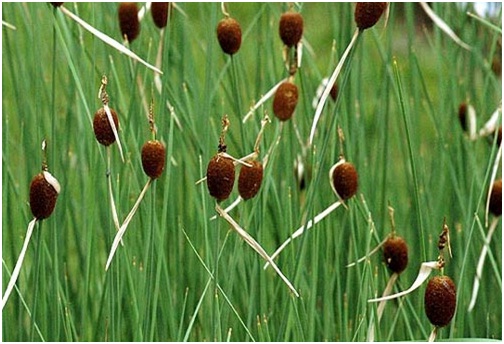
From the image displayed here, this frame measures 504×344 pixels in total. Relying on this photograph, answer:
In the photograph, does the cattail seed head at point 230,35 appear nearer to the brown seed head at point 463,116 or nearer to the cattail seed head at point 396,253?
the cattail seed head at point 396,253

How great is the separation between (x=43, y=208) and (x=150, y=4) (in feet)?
1.27

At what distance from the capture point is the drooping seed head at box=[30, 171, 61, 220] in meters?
0.84

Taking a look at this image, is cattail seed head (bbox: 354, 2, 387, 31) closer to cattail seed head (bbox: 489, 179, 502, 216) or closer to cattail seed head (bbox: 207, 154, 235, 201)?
cattail seed head (bbox: 207, 154, 235, 201)

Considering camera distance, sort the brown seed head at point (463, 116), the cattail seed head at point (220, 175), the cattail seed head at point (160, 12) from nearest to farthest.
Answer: the cattail seed head at point (220, 175) → the cattail seed head at point (160, 12) → the brown seed head at point (463, 116)

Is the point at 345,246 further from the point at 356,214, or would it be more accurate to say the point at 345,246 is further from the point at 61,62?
the point at 61,62

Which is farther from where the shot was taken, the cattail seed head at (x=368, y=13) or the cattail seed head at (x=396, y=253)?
the cattail seed head at (x=396, y=253)

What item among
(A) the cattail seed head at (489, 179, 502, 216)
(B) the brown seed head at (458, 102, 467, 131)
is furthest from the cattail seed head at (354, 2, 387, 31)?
(B) the brown seed head at (458, 102, 467, 131)

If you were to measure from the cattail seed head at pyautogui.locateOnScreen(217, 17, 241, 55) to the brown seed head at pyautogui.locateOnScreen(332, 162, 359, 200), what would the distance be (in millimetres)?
179

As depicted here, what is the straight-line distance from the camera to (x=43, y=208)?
2.80 ft

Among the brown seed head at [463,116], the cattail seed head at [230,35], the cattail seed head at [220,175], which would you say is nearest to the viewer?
the cattail seed head at [220,175]

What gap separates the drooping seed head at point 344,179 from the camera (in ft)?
3.36

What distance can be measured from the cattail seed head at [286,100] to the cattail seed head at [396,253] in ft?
0.63

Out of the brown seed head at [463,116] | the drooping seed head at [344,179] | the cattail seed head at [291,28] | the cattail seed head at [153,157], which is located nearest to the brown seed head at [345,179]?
the drooping seed head at [344,179]

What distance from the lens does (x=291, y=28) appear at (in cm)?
104
